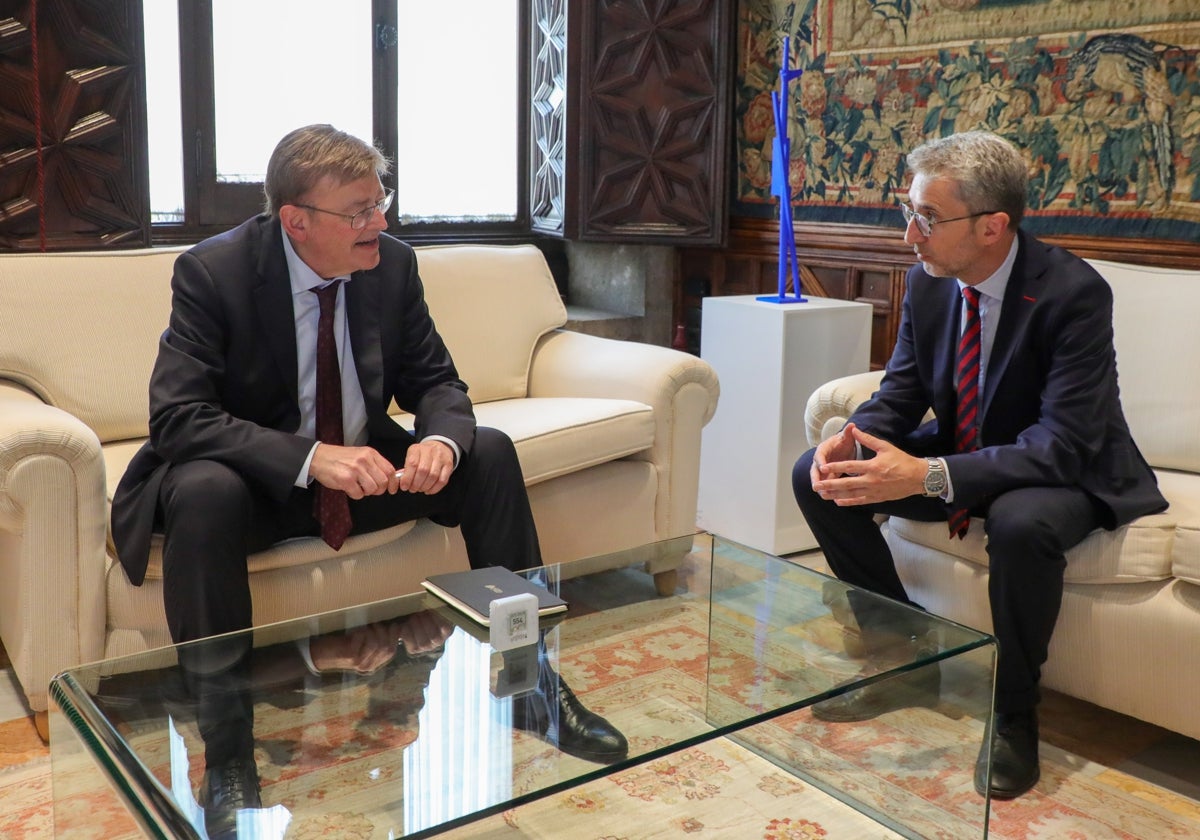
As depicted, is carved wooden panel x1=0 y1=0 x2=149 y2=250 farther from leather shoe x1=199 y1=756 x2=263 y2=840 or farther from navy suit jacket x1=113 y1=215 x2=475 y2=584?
leather shoe x1=199 y1=756 x2=263 y2=840

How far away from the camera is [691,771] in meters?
2.19

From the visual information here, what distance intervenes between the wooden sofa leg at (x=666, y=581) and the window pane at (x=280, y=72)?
2.64m

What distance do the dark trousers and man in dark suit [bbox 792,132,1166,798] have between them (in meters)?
0.62

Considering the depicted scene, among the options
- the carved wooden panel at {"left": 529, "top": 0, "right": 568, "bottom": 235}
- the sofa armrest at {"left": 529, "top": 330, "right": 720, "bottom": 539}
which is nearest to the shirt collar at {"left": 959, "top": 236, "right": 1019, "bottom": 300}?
the sofa armrest at {"left": 529, "top": 330, "right": 720, "bottom": 539}

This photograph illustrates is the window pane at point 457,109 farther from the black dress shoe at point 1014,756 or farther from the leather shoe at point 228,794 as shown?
the leather shoe at point 228,794

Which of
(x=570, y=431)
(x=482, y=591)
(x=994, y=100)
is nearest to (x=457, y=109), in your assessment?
(x=994, y=100)

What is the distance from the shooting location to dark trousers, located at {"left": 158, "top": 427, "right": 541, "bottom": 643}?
2117 millimetres

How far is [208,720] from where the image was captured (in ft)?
5.13

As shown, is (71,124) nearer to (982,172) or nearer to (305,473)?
(305,473)

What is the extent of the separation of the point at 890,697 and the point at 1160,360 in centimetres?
121

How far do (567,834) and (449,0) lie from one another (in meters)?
3.43

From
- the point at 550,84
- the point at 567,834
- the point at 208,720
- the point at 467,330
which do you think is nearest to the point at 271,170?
the point at 467,330

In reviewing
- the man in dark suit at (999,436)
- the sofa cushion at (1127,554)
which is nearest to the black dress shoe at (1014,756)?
the man in dark suit at (999,436)

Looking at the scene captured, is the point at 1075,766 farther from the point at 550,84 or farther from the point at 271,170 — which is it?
the point at 550,84
